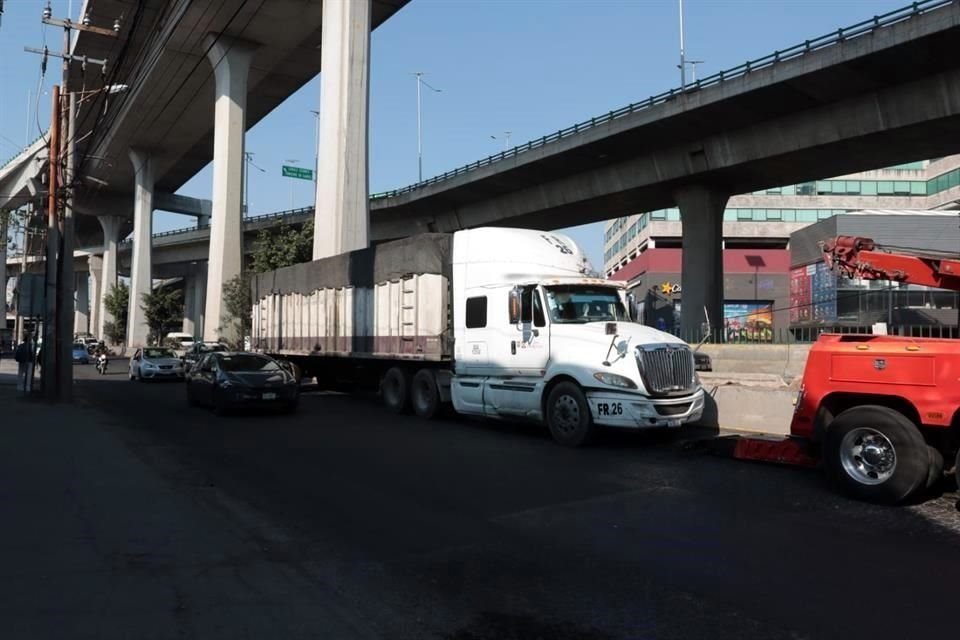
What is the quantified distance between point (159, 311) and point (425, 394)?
52.9m

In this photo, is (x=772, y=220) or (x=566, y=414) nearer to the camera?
(x=566, y=414)

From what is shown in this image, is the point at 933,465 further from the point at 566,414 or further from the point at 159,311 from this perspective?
the point at 159,311

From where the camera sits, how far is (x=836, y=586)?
5.31 meters

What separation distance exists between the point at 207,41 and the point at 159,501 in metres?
43.7

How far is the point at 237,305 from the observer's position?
4006 cm

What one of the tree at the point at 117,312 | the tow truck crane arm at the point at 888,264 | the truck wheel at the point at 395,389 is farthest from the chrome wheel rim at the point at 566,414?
the tree at the point at 117,312

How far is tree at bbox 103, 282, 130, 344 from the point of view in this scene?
253 feet

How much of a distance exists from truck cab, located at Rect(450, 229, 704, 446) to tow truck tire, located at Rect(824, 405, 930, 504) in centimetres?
343

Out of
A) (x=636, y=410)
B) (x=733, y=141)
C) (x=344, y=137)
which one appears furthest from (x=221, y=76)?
(x=636, y=410)

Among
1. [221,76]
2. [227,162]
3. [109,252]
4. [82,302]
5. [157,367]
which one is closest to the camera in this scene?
[157,367]

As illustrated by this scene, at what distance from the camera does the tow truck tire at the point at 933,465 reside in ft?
24.6

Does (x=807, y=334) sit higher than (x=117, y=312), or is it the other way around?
(x=117, y=312)

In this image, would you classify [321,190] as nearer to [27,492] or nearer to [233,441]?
[233,441]

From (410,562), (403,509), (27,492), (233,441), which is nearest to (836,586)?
(410,562)
